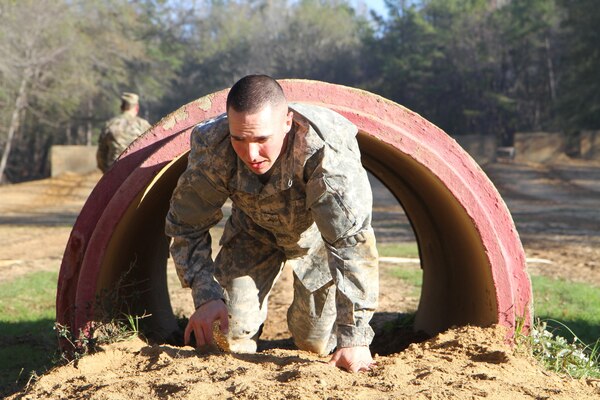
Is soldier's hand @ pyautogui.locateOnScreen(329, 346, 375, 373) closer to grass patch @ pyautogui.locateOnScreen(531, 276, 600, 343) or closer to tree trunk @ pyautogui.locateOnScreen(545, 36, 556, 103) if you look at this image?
grass patch @ pyautogui.locateOnScreen(531, 276, 600, 343)

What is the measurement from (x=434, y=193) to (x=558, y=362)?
1.17 m

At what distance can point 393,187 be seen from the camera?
601cm

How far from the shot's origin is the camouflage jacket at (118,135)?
34.2 feet

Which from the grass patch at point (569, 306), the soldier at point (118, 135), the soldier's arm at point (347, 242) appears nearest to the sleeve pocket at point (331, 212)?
the soldier's arm at point (347, 242)

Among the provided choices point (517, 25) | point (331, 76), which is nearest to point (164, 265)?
point (517, 25)

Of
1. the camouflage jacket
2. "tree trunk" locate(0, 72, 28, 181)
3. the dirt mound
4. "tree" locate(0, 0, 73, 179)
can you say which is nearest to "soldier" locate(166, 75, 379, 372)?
the dirt mound

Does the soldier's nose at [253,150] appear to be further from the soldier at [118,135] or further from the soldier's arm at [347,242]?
the soldier at [118,135]

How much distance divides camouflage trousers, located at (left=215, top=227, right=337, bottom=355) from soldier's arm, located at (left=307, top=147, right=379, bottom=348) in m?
1.08

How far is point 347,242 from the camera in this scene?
11.5 ft

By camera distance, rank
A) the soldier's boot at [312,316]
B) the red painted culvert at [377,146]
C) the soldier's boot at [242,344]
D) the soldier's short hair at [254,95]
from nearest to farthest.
Result: the soldier's short hair at [254,95], the red painted culvert at [377,146], the soldier's boot at [242,344], the soldier's boot at [312,316]

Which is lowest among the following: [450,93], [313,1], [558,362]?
[558,362]

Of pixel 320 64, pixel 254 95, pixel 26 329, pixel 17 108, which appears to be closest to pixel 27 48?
pixel 17 108

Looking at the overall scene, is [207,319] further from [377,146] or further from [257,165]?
[377,146]

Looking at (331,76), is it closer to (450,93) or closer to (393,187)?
(450,93)
